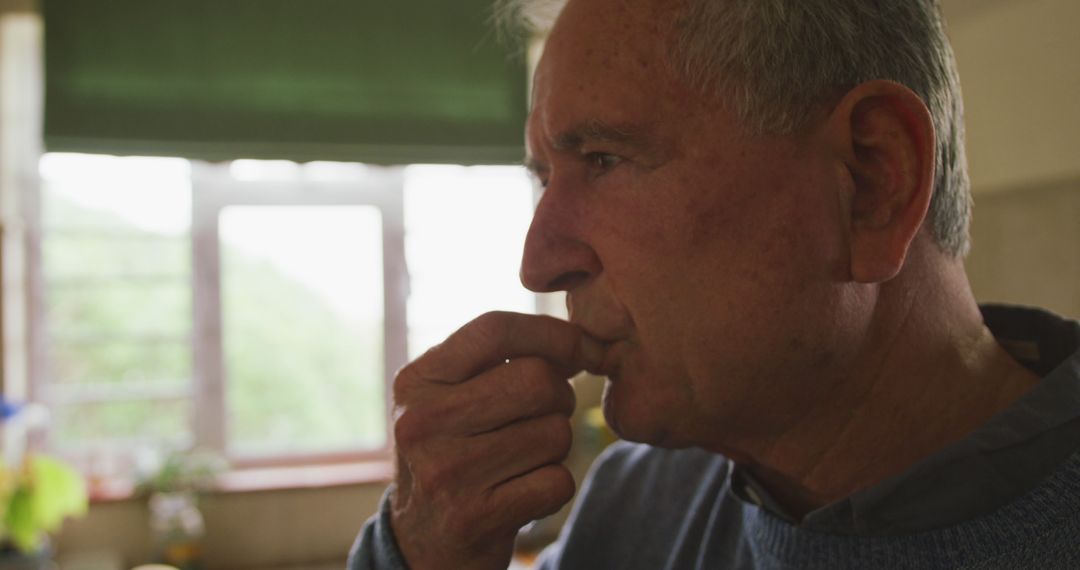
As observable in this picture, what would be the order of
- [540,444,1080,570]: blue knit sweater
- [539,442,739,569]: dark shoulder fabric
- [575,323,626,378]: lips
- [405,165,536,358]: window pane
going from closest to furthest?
[540,444,1080,570]: blue knit sweater → [575,323,626,378]: lips → [539,442,739,569]: dark shoulder fabric → [405,165,536,358]: window pane

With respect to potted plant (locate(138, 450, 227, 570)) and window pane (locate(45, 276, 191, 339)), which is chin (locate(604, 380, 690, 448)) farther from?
window pane (locate(45, 276, 191, 339))

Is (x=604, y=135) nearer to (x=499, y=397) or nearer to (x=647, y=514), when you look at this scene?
(x=499, y=397)

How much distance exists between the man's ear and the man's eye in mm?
194

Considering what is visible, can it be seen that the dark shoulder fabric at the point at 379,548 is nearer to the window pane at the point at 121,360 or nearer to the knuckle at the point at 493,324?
the knuckle at the point at 493,324

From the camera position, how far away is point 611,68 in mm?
764

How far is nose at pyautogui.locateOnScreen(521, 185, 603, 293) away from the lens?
789 millimetres

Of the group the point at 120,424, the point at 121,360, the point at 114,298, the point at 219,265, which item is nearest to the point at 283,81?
the point at 219,265

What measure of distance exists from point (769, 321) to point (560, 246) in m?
0.20

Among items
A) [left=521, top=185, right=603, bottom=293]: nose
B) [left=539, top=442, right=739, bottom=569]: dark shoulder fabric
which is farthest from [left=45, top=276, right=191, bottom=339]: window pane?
[left=521, top=185, right=603, bottom=293]: nose

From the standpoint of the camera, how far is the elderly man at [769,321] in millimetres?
731

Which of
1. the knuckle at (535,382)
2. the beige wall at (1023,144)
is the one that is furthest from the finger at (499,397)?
the beige wall at (1023,144)

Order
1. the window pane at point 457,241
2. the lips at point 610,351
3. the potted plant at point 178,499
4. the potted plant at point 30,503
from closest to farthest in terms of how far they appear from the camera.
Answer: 1. the lips at point 610,351
2. the potted plant at point 30,503
3. the potted plant at point 178,499
4. the window pane at point 457,241

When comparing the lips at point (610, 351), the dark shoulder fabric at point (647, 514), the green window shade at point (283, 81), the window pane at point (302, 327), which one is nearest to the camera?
the lips at point (610, 351)

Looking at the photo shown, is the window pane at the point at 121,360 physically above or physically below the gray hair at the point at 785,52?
below
